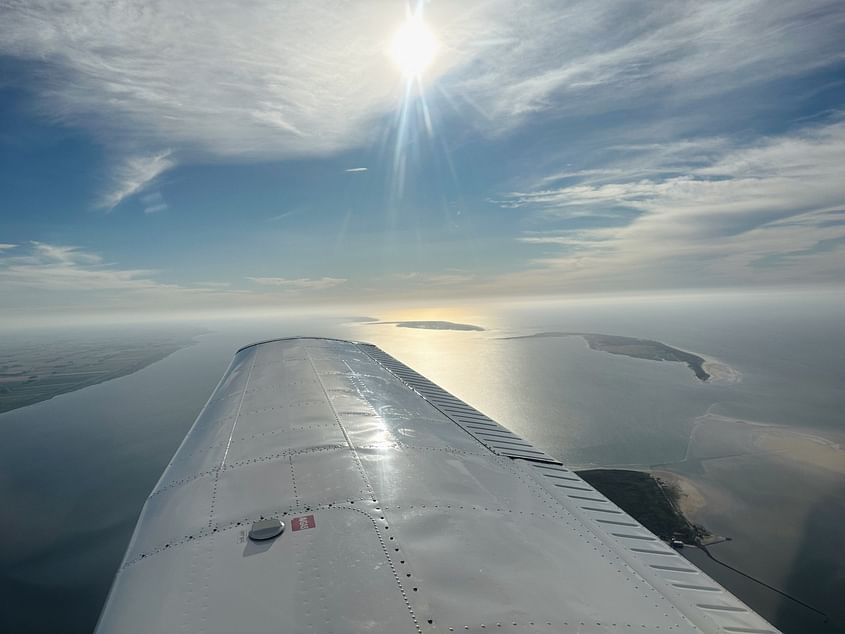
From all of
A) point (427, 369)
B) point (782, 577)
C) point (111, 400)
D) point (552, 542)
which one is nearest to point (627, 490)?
point (782, 577)

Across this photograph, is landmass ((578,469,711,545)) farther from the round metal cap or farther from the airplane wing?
the round metal cap

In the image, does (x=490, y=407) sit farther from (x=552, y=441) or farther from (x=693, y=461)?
(x=693, y=461)

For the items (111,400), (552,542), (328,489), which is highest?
(328,489)

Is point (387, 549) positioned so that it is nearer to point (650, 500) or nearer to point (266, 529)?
point (266, 529)

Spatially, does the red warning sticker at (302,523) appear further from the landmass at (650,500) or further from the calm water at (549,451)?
the landmass at (650,500)

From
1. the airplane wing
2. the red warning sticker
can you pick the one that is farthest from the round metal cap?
the red warning sticker

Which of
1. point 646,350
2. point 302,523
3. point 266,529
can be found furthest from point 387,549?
point 646,350
